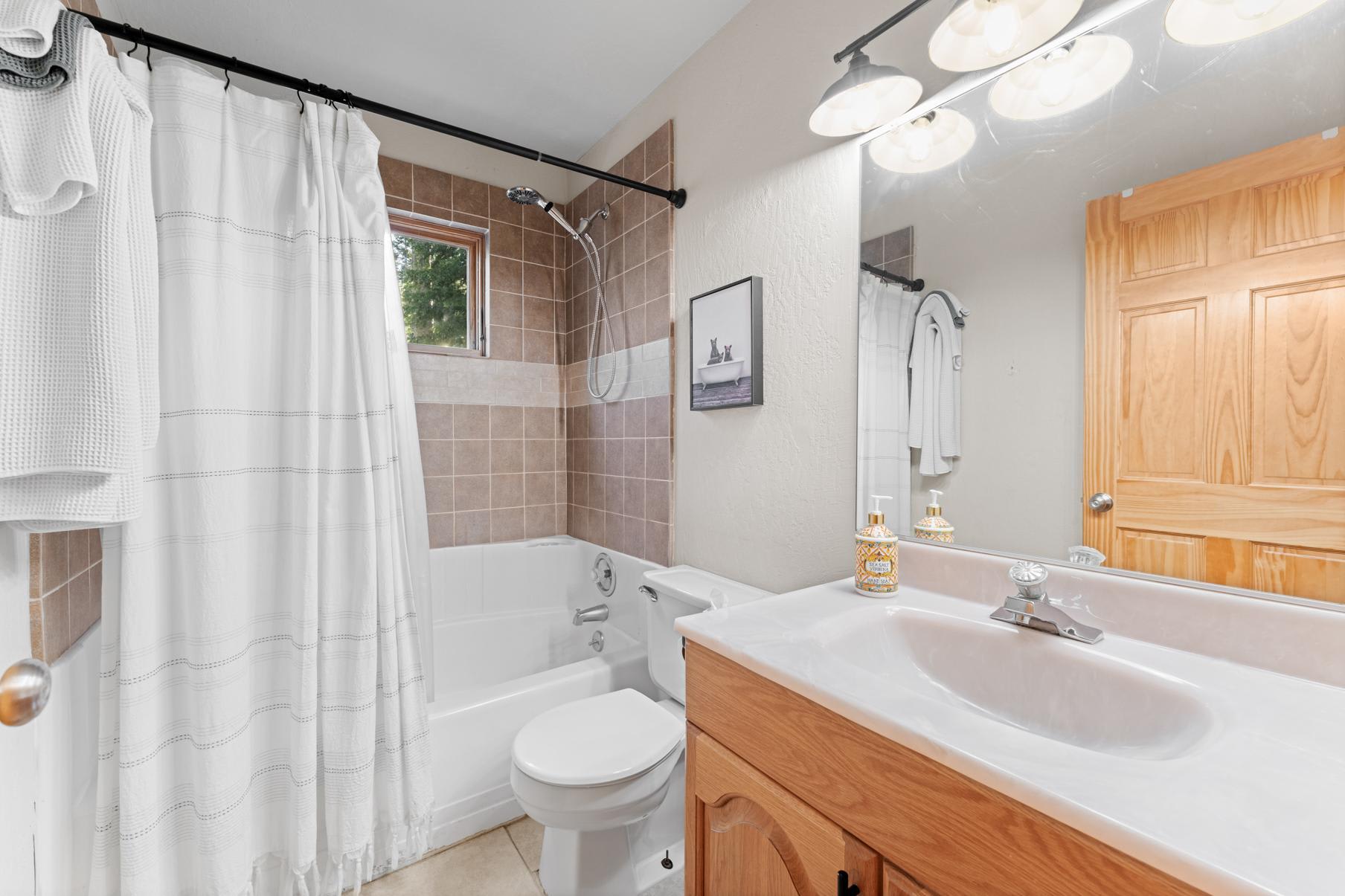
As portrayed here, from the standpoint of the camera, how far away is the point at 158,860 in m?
1.12

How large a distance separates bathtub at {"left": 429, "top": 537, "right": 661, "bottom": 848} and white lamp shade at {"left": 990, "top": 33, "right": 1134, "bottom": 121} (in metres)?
1.64

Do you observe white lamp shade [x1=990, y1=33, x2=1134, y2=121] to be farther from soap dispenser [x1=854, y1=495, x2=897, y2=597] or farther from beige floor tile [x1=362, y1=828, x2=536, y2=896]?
beige floor tile [x1=362, y1=828, x2=536, y2=896]

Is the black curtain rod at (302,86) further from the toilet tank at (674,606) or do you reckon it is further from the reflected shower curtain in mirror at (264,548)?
the toilet tank at (674,606)

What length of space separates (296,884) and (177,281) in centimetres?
143

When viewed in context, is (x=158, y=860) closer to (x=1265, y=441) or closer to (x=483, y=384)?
(x=483, y=384)

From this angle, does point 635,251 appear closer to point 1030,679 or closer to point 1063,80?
point 1063,80

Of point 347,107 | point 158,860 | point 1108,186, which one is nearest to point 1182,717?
point 1108,186

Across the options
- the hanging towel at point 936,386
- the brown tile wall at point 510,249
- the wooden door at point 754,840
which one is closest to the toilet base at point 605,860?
the wooden door at point 754,840

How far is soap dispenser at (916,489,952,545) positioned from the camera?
3.63ft

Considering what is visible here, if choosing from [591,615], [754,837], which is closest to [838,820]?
[754,837]

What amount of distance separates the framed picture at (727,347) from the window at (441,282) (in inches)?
46.3

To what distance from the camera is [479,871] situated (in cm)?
145

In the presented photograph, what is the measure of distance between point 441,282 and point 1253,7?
8.11 feet

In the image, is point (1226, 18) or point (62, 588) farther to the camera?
point (62, 588)
